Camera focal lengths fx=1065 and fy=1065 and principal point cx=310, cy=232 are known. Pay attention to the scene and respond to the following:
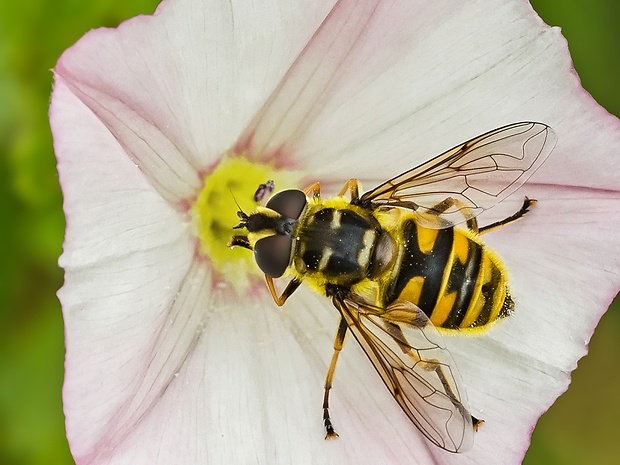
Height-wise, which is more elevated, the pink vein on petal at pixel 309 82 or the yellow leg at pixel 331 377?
the pink vein on petal at pixel 309 82

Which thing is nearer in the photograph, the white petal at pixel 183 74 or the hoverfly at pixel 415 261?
the white petal at pixel 183 74

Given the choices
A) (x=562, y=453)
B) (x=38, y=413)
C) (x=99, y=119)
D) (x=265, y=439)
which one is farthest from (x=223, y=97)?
(x=562, y=453)

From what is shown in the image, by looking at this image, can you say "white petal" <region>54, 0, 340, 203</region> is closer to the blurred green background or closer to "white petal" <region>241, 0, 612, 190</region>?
"white petal" <region>241, 0, 612, 190</region>

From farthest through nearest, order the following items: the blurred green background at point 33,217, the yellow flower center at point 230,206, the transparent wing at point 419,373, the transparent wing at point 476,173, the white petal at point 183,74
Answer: the blurred green background at point 33,217 → the yellow flower center at point 230,206 → the transparent wing at point 476,173 → the transparent wing at point 419,373 → the white petal at point 183,74

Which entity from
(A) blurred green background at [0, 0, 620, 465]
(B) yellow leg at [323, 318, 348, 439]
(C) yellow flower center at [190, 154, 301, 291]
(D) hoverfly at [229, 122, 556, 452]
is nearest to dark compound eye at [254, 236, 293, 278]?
(D) hoverfly at [229, 122, 556, 452]

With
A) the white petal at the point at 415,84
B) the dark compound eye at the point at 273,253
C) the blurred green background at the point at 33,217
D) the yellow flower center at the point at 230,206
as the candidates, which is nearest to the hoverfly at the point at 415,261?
the dark compound eye at the point at 273,253

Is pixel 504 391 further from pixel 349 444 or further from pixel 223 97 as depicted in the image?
pixel 223 97

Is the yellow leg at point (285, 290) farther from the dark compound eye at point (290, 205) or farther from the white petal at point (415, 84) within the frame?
the white petal at point (415, 84)
